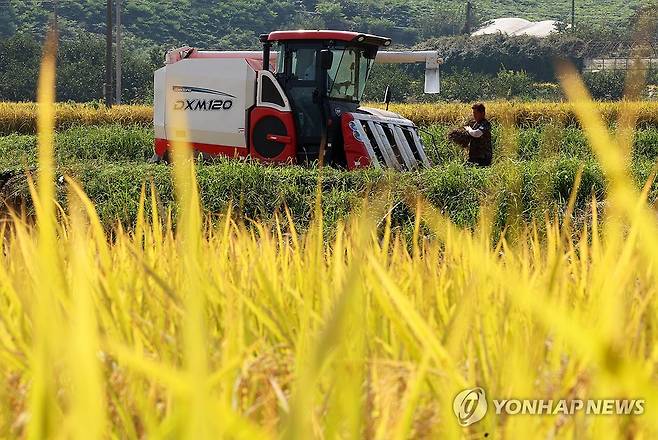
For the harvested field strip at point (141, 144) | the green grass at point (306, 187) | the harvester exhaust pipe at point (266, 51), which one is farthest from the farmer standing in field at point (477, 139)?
the harvested field strip at point (141, 144)

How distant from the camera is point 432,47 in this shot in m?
71.8

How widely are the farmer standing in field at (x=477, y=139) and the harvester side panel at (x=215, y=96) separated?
7.46 feet

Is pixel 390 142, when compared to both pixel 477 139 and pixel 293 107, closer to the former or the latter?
pixel 477 139

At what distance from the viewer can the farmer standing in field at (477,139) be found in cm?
1027

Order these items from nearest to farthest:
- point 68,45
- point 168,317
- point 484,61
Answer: point 168,317
point 68,45
point 484,61

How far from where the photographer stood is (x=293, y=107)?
396 inches

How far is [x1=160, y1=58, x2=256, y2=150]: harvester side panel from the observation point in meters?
10.1

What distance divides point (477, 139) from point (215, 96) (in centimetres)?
290

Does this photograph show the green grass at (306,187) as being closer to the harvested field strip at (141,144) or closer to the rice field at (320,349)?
the harvested field strip at (141,144)

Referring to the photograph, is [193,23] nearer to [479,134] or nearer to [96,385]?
[479,134]

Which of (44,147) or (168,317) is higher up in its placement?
(44,147)

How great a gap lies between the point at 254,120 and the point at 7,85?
43.7m

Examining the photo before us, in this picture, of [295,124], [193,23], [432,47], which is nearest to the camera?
[295,124]

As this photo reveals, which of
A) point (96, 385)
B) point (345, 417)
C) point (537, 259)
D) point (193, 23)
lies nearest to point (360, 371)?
point (345, 417)
